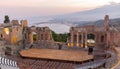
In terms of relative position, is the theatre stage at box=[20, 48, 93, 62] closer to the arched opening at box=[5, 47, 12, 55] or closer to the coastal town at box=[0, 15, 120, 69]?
the coastal town at box=[0, 15, 120, 69]

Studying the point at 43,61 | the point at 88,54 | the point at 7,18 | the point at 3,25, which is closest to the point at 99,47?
the point at 88,54

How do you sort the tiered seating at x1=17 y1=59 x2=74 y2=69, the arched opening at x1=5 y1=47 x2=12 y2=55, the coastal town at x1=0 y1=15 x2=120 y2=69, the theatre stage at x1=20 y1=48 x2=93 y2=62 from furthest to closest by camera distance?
the arched opening at x1=5 y1=47 x2=12 y2=55 → the coastal town at x1=0 y1=15 x2=120 y2=69 → the theatre stage at x1=20 y1=48 x2=93 y2=62 → the tiered seating at x1=17 y1=59 x2=74 y2=69

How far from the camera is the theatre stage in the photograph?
873 inches

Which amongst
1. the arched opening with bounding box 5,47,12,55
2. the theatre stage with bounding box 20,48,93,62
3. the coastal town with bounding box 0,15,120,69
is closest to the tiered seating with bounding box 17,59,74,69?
the coastal town with bounding box 0,15,120,69

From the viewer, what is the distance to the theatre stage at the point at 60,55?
22172 millimetres

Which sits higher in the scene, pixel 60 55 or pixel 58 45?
pixel 58 45

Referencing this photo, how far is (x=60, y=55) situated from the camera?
23.5m

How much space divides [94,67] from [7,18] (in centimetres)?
2368

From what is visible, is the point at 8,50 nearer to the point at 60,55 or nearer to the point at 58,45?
the point at 58,45

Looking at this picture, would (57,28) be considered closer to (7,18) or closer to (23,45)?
(7,18)

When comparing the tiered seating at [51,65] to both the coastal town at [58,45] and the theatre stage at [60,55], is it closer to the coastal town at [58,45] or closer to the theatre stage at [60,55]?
the coastal town at [58,45]

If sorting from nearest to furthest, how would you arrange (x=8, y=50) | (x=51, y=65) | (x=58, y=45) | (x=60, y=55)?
1. (x=51, y=65)
2. (x=60, y=55)
3. (x=8, y=50)
4. (x=58, y=45)

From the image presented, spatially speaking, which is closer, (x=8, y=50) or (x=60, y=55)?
(x=60, y=55)

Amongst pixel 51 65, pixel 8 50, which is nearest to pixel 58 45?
pixel 8 50
